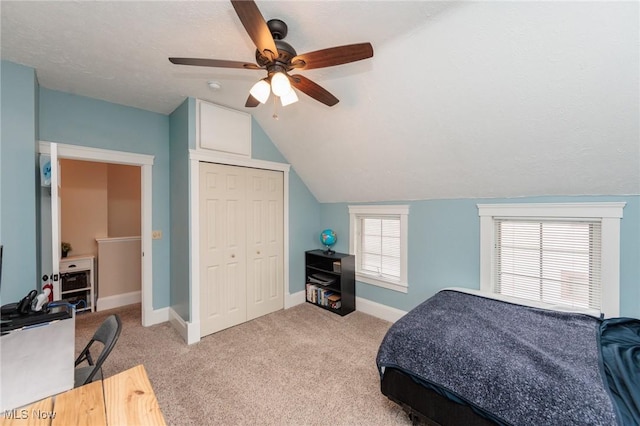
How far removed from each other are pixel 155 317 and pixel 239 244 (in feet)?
4.45

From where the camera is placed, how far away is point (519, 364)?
1373 millimetres

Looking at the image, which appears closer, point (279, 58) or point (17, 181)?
point (279, 58)

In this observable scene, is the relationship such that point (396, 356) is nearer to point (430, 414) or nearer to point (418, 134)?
point (430, 414)

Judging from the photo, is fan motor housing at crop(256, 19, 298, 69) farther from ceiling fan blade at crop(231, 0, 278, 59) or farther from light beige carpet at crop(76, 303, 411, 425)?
light beige carpet at crop(76, 303, 411, 425)

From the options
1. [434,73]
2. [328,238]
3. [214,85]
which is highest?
[214,85]

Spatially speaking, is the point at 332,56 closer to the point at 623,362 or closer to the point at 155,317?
the point at 623,362

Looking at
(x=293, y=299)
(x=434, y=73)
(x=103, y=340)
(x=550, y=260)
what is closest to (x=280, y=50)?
(x=434, y=73)

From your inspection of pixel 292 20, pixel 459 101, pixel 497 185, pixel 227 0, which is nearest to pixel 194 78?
pixel 227 0

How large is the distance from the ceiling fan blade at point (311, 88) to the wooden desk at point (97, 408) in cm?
174

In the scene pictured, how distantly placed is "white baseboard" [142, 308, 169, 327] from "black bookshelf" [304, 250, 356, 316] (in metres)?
1.88

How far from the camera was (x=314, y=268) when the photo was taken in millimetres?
3869

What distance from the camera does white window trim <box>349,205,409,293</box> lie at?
3168mm

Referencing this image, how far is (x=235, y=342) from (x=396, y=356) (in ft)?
5.99

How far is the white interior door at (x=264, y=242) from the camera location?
3297 mm
